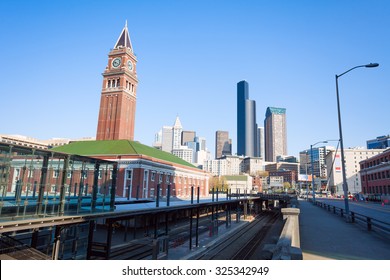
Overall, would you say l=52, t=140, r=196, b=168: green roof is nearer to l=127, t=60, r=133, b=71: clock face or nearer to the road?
l=127, t=60, r=133, b=71: clock face

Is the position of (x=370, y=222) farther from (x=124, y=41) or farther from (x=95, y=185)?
(x=124, y=41)

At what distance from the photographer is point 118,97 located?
80.6m

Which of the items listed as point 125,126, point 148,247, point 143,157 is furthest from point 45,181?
point 125,126

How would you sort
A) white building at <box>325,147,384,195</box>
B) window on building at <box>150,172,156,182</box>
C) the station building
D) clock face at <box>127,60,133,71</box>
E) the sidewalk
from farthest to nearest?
white building at <box>325,147,384,195</box>, clock face at <box>127,60,133,71</box>, window on building at <box>150,172,156,182</box>, the station building, the sidewalk

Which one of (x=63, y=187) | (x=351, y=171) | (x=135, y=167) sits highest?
(x=351, y=171)

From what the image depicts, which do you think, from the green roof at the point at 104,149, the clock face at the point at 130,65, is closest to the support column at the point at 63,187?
the green roof at the point at 104,149

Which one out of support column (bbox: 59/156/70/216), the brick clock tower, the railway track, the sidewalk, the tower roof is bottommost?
the railway track

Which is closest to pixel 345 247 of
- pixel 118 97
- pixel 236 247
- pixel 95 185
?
pixel 95 185

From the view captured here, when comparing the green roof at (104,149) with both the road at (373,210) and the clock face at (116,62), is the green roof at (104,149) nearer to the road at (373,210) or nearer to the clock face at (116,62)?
the clock face at (116,62)

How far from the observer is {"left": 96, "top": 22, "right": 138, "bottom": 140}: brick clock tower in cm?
7951

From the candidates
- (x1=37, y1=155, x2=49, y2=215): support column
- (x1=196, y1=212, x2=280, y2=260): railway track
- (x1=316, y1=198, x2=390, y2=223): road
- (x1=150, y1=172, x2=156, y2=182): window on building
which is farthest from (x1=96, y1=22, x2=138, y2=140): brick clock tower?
(x1=37, y1=155, x2=49, y2=215): support column

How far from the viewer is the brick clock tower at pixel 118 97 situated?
79.5 m

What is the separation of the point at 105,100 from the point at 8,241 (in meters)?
72.7

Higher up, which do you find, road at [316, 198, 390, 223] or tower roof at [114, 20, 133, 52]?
tower roof at [114, 20, 133, 52]
